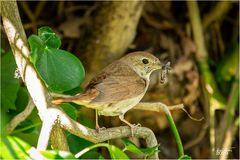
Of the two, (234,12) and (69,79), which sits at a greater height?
(234,12)

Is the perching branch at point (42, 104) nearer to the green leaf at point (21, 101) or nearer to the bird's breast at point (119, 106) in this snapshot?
the bird's breast at point (119, 106)

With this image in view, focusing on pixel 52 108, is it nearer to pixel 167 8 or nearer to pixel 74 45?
pixel 74 45

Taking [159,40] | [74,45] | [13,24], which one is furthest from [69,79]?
[159,40]

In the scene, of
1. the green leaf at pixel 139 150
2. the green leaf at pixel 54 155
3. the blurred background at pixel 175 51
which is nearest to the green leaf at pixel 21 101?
the blurred background at pixel 175 51

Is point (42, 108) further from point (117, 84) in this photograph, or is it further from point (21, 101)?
point (21, 101)

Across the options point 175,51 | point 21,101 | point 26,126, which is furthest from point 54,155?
point 175,51

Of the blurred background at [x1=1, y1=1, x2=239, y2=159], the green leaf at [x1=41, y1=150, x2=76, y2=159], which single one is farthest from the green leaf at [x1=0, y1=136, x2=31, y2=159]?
the blurred background at [x1=1, y1=1, x2=239, y2=159]
